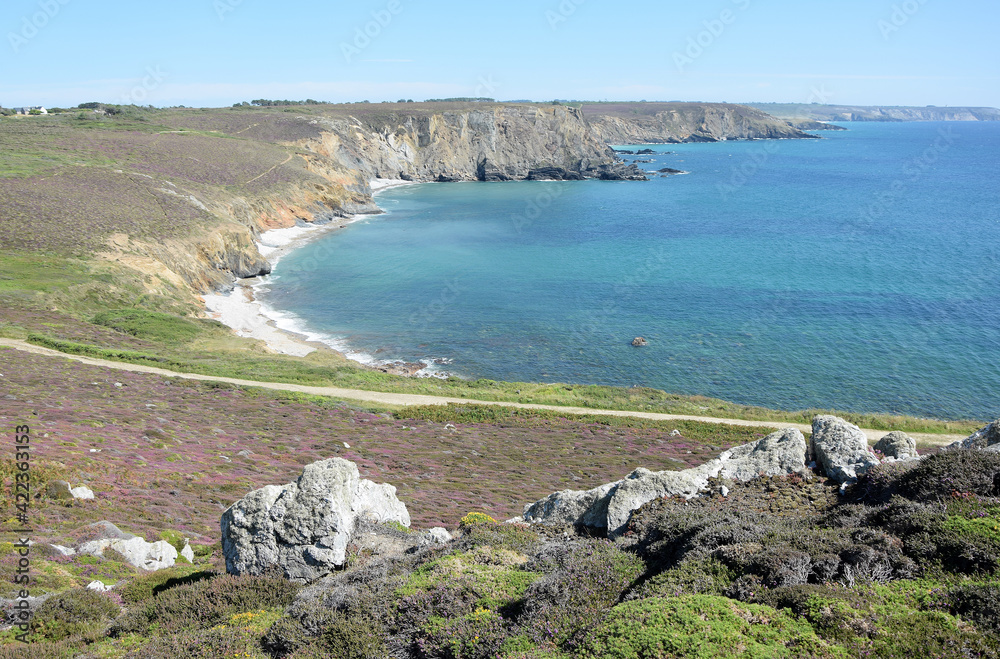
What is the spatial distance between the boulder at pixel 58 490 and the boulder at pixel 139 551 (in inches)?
126

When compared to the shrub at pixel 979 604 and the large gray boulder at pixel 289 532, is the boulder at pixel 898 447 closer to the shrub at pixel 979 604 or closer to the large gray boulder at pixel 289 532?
the shrub at pixel 979 604

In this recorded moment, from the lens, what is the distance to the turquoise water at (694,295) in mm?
Answer: 45750

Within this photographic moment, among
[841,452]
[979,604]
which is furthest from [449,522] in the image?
[979,604]

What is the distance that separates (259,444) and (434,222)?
83.9m

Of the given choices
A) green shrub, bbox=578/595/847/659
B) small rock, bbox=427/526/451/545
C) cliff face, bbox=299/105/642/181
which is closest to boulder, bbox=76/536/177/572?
small rock, bbox=427/526/451/545

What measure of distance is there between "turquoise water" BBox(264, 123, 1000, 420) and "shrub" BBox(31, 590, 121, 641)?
3474cm

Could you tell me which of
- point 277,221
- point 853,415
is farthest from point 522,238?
point 853,415

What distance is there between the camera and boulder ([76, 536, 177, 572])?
15090 mm

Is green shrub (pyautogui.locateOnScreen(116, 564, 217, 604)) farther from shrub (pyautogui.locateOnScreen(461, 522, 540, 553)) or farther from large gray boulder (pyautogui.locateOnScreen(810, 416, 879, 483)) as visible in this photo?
large gray boulder (pyautogui.locateOnScreen(810, 416, 879, 483))

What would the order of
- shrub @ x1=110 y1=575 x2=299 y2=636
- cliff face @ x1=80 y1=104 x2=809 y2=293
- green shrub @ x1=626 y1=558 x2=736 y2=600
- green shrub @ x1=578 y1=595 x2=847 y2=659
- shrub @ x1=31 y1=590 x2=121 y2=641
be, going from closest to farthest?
green shrub @ x1=578 y1=595 x2=847 y2=659
green shrub @ x1=626 y1=558 x2=736 y2=600
shrub @ x1=31 y1=590 x2=121 y2=641
shrub @ x1=110 y1=575 x2=299 y2=636
cliff face @ x1=80 y1=104 x2=809 y2=293

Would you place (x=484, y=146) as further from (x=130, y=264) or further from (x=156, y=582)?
(x=156, y=582)

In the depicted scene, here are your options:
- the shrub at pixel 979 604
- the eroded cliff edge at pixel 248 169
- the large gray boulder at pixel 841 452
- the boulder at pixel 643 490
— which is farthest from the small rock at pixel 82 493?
the eroded cliff edge at pixel 248 169

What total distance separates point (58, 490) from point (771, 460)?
20426 mm

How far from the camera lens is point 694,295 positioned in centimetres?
6488
